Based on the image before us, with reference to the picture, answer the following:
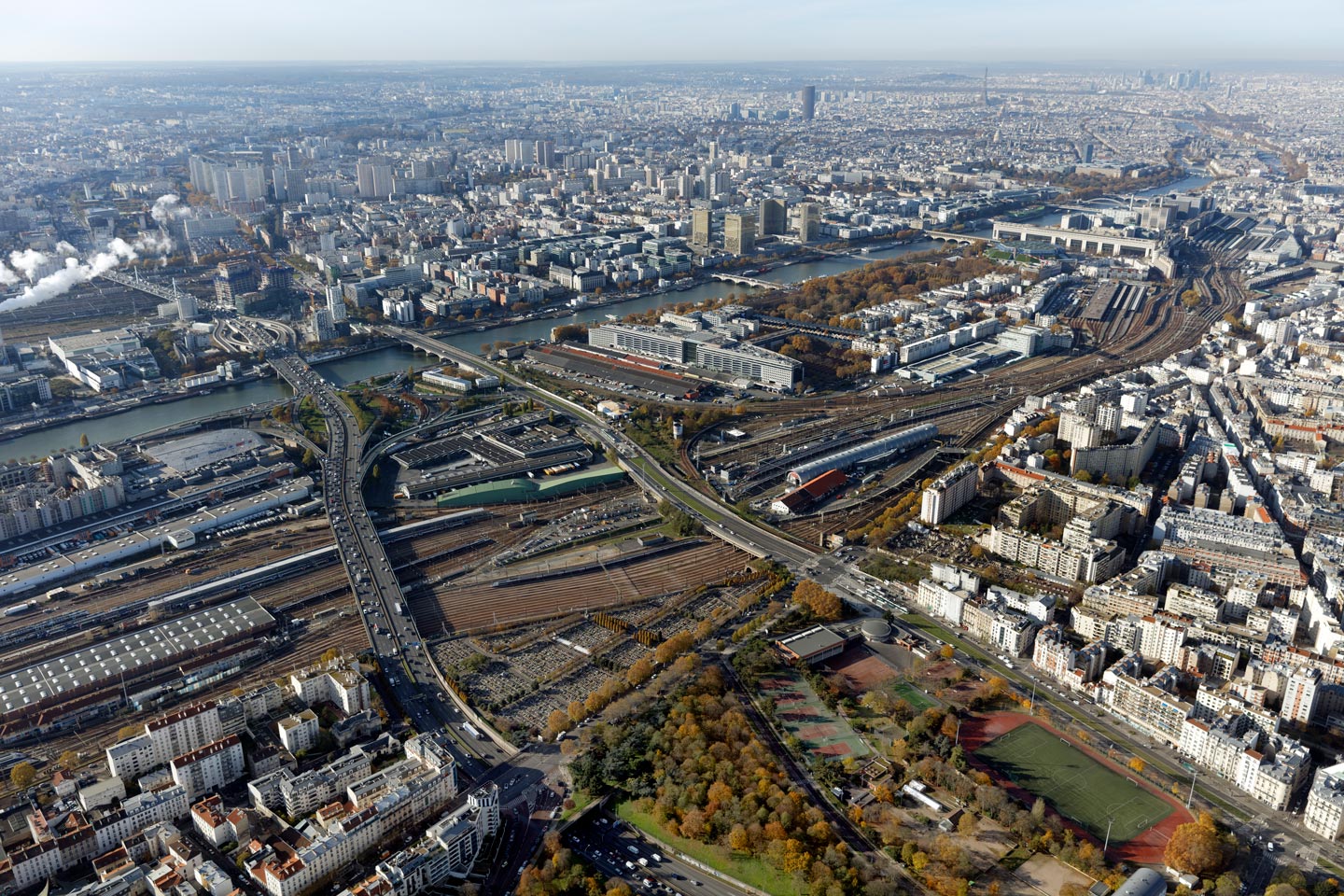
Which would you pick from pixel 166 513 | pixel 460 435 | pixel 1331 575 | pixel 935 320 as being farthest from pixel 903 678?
pixel 935 320

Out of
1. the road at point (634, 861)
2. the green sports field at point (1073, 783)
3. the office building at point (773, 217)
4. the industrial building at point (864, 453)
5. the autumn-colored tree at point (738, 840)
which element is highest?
the office building at point (773, 217)

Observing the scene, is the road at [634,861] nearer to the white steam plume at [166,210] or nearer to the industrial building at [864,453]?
the industrial building at [864,453]

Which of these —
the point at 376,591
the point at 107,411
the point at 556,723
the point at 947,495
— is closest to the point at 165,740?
the point at 376,591

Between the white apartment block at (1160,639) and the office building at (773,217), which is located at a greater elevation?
the office building at (773,217)

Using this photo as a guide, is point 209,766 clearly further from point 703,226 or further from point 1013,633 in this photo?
point 703,226

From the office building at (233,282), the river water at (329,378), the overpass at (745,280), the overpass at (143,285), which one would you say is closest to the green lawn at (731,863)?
the river water at (329,378)

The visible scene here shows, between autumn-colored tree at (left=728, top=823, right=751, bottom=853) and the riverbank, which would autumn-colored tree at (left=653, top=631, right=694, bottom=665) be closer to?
autumn-colored tree at (left=728, top=823, right=751, bottom=853)
